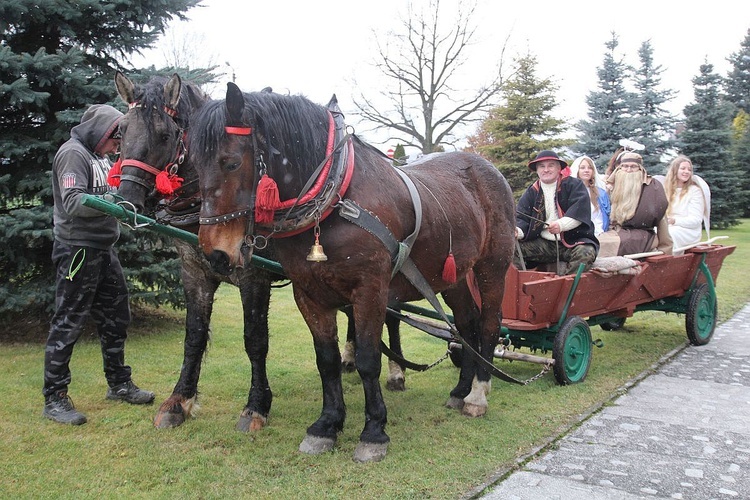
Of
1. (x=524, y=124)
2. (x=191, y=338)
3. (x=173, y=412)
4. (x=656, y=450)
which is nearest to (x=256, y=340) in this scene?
(x=191, y=338)

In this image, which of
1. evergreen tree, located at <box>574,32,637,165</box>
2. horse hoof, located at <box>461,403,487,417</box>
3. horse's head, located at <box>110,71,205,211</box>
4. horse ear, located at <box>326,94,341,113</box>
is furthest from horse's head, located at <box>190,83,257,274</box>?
evergreen tree, located at <box>574,32,637,165</box>

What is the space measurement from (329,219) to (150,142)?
1.18 metres

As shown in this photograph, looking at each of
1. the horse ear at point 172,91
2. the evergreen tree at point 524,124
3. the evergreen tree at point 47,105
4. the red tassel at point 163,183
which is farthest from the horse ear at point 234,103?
the evergreen tree at point 524,124

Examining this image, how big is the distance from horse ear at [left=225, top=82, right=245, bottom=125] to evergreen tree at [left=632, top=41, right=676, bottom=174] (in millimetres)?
19921

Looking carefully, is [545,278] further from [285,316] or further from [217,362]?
[285,316]

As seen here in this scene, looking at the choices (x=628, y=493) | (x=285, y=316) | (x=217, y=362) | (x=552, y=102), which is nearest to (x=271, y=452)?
(x=628, y=493)

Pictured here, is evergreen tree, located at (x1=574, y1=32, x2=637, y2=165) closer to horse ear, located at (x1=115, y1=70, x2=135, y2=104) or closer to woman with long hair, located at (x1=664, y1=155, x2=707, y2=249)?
woman with long hair, located at (x1=664, y1=155, x2=707, y2=249)

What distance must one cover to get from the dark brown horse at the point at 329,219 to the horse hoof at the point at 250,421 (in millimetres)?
504

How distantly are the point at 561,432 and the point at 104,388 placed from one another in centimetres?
350

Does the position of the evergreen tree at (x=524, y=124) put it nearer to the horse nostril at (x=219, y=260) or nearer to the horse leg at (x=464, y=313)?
the horse leg at (x=464, y=313)

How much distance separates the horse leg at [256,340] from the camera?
4023mm

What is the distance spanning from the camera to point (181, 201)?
12.8 feet

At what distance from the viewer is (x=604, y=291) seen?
5727mm

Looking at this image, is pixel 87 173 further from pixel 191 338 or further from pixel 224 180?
pixel 224 180
